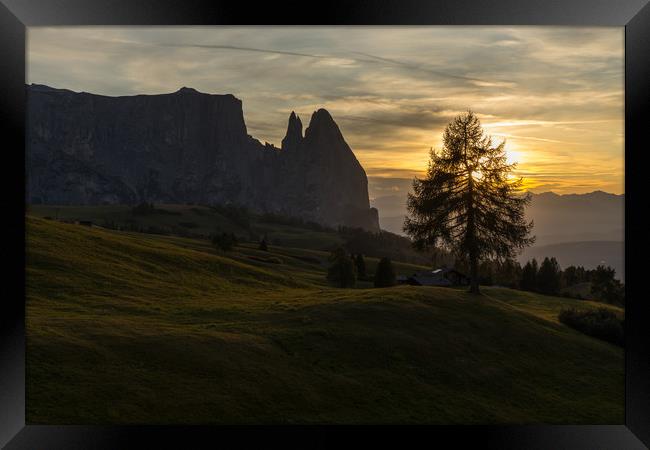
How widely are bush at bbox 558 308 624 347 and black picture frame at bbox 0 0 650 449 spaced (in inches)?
746

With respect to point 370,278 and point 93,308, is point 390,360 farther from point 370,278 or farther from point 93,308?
point 370,278

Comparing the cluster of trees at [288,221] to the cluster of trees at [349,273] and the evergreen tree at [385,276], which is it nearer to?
the cluster of trees at [349,273]

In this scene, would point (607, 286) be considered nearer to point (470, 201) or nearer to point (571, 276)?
point (571, 276)

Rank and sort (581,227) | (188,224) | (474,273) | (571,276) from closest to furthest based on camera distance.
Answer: (474,273)
(571,276)
(188,224)
(581,227)

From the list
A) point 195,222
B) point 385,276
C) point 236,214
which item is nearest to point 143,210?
point 195,222

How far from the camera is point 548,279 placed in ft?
214

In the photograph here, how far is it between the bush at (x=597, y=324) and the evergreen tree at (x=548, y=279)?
37387mm

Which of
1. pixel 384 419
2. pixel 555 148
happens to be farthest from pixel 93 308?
pixel 555 148

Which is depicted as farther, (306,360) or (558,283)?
(558,283)

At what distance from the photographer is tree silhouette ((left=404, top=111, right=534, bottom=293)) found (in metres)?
26.4

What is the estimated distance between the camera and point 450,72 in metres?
142

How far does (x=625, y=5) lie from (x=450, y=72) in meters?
142

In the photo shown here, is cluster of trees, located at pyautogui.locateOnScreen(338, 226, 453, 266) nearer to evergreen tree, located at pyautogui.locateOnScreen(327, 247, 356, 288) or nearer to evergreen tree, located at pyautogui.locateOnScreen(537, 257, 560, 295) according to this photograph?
evergreen tree, located at pyautogui.locateOnScreen(537, 257, 560, 295)

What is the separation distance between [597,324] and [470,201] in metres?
8.81
